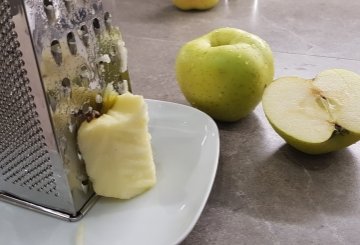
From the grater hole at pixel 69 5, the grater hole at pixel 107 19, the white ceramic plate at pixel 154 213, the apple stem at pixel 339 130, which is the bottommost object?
the white ceramic plate at pixel 154 213

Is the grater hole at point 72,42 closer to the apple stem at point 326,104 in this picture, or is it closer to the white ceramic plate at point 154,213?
the white ceramic plate at point 154,213

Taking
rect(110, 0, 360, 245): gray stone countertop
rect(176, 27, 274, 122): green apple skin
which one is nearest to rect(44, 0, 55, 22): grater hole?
rect(110, 0, 360, 245): gray stone countertop

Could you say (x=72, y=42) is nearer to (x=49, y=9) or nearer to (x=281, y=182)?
(x=49, y=9)

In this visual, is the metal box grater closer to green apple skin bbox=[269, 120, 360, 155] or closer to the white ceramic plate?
the white ceramic plate

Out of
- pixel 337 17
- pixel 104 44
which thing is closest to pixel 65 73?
pixel 104 44

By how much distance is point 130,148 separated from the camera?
1.44ft

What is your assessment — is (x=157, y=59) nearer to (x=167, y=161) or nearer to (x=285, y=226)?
(x=167, y=161)

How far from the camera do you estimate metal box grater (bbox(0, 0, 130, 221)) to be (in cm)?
37

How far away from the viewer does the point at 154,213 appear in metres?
0.43

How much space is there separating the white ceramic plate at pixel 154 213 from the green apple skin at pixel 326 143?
0.08m

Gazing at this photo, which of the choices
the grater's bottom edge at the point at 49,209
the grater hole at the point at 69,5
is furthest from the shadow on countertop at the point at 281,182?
the grater hole at the point at 69,5

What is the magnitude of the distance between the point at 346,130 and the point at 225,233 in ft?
0.54

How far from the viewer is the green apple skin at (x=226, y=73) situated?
0.54 meters

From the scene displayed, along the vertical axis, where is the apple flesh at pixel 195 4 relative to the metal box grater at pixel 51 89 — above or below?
below
